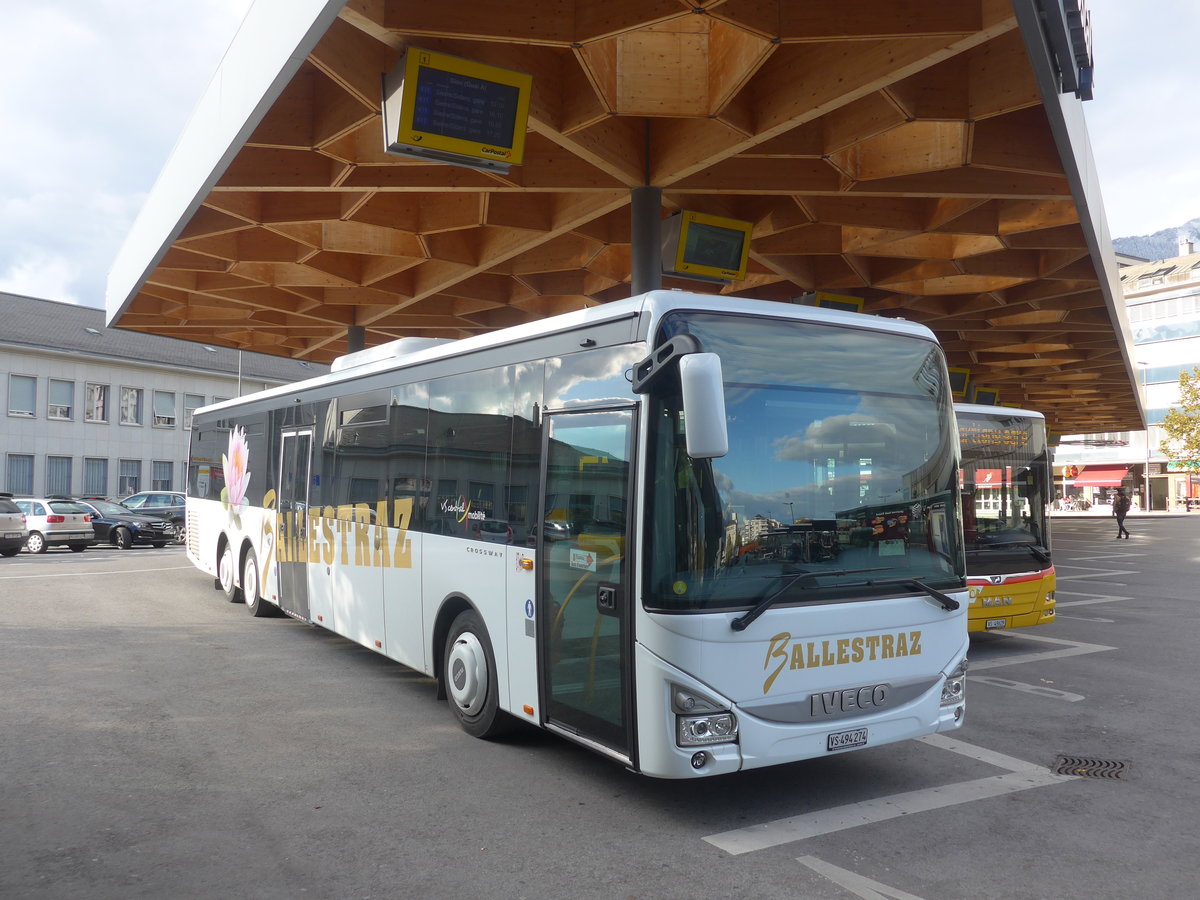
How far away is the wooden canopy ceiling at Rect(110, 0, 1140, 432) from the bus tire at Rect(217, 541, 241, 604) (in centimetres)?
433

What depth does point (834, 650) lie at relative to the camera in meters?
5.44

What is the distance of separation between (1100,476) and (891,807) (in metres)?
87.9

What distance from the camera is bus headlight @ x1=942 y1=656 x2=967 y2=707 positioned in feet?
19.5

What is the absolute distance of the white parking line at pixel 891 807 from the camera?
16.8 ft

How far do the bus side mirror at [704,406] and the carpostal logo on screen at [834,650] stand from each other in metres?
1.23

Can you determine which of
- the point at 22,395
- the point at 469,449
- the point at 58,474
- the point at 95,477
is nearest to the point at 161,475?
the point at 95,477

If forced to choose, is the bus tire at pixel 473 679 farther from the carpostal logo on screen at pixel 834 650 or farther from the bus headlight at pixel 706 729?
the carpostal logo on screen at pixel 834 650

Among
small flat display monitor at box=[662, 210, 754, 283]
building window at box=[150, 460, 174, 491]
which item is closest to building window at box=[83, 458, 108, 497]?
building window at box=[150, 460, 174, 491]

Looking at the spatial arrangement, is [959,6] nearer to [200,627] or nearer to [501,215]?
[501,215]

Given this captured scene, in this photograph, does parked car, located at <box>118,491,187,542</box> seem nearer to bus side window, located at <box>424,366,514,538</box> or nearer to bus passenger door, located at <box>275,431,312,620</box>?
bus passenger door, located at <box>275,431,312,620</box>

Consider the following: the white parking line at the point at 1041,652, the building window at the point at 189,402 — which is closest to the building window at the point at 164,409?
the building window at the point at 189,402

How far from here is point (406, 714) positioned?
25.5 feet

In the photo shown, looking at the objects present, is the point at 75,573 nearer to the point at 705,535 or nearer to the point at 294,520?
the point at 294,520

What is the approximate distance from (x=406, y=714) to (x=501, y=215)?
21.2 ft
